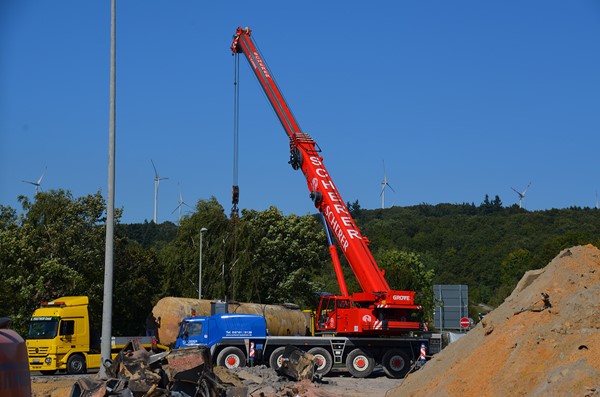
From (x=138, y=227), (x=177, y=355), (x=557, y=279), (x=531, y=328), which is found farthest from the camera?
(x=138, y=227)

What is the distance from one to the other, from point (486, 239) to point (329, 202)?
289 feet

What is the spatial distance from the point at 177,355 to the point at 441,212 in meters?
140

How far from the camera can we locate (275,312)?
35.5m

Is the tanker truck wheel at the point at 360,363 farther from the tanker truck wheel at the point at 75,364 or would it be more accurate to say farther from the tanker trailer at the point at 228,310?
the tanker truck wheel at the point at 75,364

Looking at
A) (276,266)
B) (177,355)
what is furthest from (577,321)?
(276,266)

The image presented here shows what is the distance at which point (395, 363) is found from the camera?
3105 cm

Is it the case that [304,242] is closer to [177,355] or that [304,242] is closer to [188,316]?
[188,316]

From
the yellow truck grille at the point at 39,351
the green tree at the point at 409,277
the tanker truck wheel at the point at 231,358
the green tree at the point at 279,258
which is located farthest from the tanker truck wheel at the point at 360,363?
the green tree at the point at 279,258

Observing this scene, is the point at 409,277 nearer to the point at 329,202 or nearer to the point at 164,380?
the point at 329,202

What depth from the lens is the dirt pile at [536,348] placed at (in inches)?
514

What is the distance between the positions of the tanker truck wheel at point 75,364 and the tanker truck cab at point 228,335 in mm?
3873

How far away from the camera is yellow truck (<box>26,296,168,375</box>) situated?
104 ft

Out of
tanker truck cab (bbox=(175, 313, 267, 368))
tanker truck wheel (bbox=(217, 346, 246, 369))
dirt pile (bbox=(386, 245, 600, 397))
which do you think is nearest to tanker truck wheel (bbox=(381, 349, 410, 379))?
tanker truck cab (bbox=(175, 313, 267, 368))

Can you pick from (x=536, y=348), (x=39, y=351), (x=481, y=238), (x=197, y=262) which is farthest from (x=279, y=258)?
(x=481, y=238)
